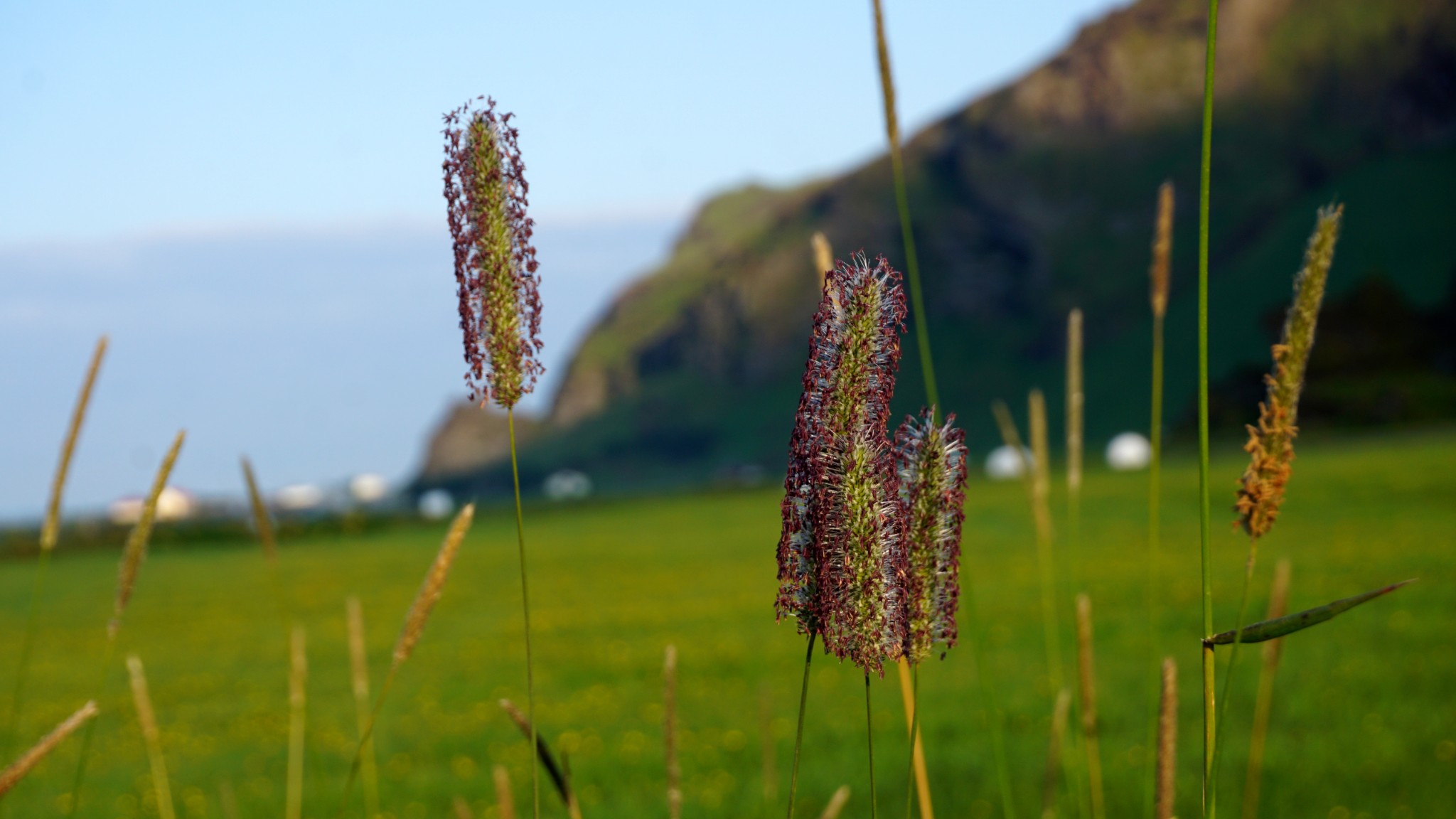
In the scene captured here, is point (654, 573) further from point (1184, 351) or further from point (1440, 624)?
point (1184, 351)

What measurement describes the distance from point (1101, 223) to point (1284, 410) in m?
172

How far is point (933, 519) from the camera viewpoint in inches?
52.7

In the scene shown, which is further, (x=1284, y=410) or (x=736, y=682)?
(x=736, y=682)

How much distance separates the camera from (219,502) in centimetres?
6319

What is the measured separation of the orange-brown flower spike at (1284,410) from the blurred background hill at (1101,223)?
4858 inches

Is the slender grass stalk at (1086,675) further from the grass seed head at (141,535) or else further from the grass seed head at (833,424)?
the grass seed head at (141,535)

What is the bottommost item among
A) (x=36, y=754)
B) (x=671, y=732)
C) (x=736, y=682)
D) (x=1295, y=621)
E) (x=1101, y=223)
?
(x=736, y=682)

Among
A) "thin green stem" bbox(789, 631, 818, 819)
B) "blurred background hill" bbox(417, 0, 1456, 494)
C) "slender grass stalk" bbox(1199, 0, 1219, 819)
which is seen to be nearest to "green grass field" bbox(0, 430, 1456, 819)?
"thin green stem" bbox(789, 631, 818, 819)

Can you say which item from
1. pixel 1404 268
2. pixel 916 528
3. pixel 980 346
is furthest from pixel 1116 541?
pixel 980 346

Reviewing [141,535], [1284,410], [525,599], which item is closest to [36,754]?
[141,535]

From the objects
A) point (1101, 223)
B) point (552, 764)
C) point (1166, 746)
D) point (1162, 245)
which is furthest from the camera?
point (1101, 223)

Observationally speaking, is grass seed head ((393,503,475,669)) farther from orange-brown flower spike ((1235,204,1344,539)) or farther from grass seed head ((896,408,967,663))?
orange-brown flower spike ((1235,204,1344,539))

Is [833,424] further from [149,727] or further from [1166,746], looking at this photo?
[149,727]

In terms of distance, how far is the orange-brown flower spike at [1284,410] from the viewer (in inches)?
51.2
